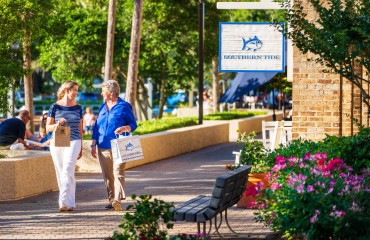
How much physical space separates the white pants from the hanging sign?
7924 millimetres

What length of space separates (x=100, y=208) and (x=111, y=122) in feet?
3.94

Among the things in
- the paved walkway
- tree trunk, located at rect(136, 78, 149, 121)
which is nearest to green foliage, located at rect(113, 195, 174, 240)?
the paved walkway

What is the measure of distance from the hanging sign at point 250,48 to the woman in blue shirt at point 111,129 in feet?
24.7

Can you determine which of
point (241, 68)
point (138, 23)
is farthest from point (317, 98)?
point (138, 23)

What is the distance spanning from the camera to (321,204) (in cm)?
917

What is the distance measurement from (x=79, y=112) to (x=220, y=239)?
12.5ft

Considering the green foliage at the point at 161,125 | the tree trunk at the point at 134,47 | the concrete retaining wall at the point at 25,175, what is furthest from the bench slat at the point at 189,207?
the tree trunk at the point at 134,47

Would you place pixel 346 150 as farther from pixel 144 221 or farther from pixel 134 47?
pixel 134 47

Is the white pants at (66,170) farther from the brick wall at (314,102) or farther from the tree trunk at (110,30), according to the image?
Result: the tree trunk at (110,30)

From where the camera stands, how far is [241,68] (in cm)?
2181

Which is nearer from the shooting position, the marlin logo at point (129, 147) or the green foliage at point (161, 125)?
the marlin logo at point (129, 147)

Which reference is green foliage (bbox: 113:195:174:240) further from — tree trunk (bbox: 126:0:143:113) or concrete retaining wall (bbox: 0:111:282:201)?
tree trunk (bbox: 126:0:143:113)

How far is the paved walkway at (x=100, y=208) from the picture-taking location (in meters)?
Result: 11.9

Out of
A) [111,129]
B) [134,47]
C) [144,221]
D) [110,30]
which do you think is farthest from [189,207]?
[134,47]
